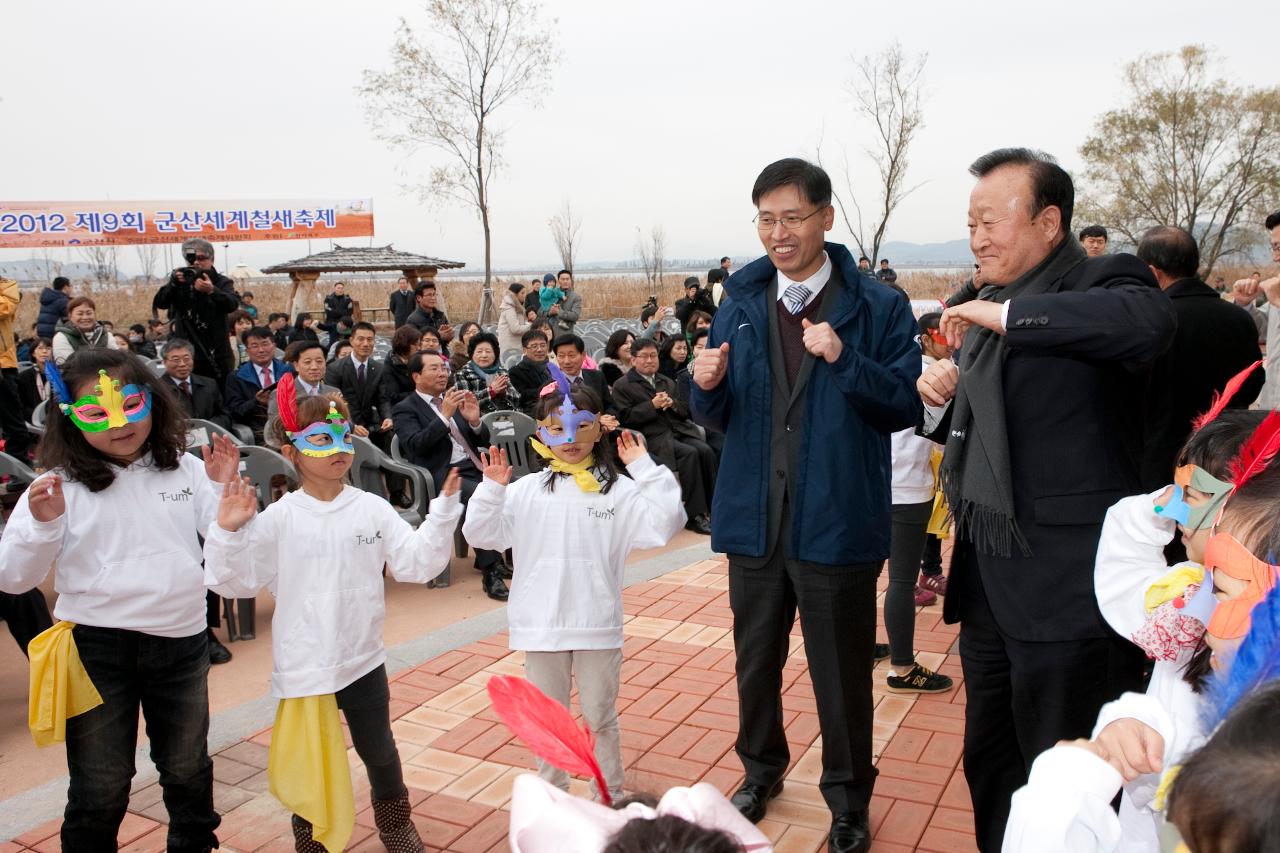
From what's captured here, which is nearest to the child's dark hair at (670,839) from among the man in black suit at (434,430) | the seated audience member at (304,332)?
the man in black suit at (434,430)

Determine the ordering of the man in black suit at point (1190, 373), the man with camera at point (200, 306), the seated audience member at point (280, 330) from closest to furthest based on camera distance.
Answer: the man in black suit at point (1190, 373) → the man with camera at point (200, 306) → the seated audience member at point (280, 330)

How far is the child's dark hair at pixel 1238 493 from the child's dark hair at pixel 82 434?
2800 millimetres

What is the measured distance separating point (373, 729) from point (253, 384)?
16.3 feet

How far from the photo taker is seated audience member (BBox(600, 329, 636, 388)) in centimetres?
879

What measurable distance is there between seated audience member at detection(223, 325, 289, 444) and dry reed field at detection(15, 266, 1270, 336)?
1200 cm

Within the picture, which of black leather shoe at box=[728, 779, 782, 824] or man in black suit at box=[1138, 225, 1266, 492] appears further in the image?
man in black suit at box=[1138, 225, 1266, 492]

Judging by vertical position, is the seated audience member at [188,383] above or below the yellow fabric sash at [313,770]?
above

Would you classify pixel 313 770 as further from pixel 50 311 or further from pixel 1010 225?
pixel 50 311

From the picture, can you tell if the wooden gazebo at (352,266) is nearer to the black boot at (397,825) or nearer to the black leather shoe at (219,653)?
the black leather shoe at (219,653)

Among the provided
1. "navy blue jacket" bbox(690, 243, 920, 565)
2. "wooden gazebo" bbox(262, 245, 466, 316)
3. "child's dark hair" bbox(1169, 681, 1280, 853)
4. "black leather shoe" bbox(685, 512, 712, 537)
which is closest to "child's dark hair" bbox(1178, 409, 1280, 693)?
"child's dark hair" bbox(1169, 681, 1280, 853)

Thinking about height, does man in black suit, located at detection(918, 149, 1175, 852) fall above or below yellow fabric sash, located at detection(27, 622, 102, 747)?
above

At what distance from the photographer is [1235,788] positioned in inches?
34.5

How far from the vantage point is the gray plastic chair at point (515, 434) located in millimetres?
6719

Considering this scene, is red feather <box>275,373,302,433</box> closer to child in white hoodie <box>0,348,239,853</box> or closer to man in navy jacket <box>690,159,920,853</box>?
child in white hoodie <box>0,348,239,853</box>
